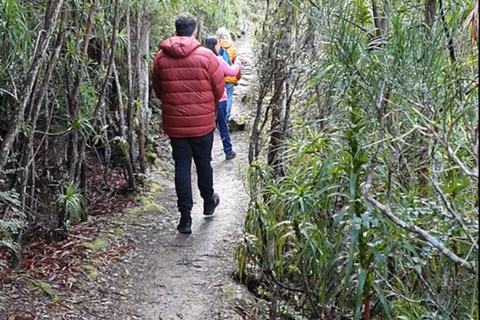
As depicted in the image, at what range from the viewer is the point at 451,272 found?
257 centimetres

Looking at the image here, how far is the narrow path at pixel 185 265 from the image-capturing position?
3.98 meters

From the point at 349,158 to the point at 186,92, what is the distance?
2.51 metres

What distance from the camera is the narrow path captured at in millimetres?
3980

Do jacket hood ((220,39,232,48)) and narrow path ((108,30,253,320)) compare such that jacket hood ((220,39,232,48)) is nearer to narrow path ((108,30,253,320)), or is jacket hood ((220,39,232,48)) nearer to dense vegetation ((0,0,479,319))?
narrow path ((108,30,253,320))

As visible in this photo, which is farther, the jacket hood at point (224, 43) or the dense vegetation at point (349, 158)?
the jacket hood at point (224, 43)


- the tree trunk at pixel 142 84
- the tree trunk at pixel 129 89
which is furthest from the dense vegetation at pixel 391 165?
the tree trunk at pixel 142 84

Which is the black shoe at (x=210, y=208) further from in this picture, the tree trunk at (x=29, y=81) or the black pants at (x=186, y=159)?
the tree trunk at (x=29, y=81)

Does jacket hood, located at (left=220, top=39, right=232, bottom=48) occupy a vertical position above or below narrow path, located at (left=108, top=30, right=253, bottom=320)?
above

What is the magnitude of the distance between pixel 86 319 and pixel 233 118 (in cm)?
709

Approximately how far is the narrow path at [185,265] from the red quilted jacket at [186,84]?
0.74 m

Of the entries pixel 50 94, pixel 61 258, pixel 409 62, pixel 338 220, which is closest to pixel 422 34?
pixel 409 62

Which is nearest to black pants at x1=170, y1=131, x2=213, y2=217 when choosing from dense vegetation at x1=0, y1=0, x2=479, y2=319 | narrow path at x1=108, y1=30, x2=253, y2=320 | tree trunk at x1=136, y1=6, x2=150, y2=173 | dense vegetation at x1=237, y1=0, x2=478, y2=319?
narrow path at x1=108, y1=30, x2=253, y2=320

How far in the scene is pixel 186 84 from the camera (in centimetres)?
493

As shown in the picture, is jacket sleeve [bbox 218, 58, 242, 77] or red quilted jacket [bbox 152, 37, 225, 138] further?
jacket sleeve [bbox 218, 58, 242, 77]
